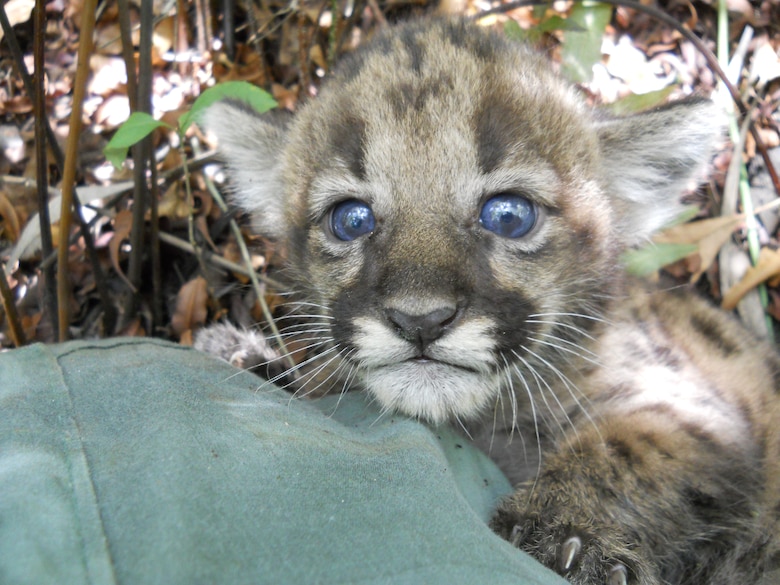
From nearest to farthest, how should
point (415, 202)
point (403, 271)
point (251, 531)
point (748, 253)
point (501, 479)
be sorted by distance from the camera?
point (251, 531) < point (403, 271) < point (415, 202) < point (501, 479) < point (748, 253)

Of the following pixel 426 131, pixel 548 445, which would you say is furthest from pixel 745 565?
pixel 426 131

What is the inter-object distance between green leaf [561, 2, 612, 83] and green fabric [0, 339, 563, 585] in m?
2.20

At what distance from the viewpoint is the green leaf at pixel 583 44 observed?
3607 millimetres

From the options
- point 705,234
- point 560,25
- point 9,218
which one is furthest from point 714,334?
point 9,218

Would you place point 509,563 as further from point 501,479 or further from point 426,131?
point 426,131

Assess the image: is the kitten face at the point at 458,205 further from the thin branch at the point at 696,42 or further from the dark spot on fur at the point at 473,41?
the thin branch at the point at 696,42

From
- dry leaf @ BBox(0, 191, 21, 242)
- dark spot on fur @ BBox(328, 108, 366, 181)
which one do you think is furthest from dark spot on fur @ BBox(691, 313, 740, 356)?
dry leaf @ BBox(0, 191, 21, 242)

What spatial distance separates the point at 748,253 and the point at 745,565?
2.03 m

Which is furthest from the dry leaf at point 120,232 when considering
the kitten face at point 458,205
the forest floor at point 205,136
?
the kitten face at point 458,205

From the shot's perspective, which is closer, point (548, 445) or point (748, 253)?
point (548, 445)

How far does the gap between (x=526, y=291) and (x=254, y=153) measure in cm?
138

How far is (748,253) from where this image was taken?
408cm

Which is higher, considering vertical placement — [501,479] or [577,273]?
[577,273]

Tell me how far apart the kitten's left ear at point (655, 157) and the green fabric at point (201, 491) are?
135 cm
